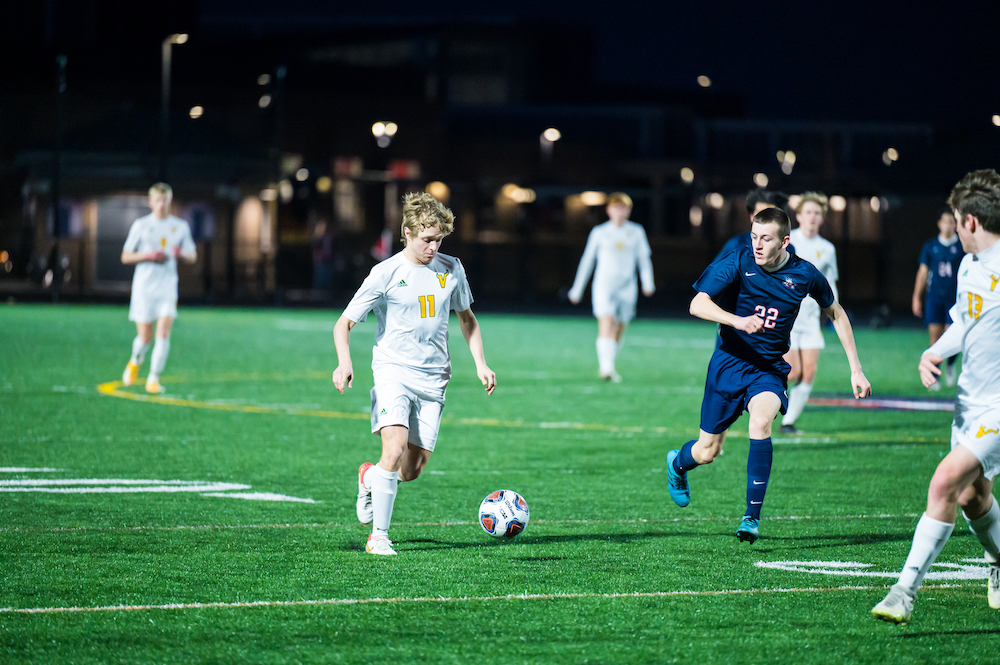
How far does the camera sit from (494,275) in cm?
4388

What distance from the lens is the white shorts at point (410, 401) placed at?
7207 millimetres

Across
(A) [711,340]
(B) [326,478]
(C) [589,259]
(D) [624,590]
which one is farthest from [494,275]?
(D) [624,590]

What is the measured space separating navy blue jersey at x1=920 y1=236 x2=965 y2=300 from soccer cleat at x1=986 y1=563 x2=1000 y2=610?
35.6ft

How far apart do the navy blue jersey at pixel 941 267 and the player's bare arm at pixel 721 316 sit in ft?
31.7

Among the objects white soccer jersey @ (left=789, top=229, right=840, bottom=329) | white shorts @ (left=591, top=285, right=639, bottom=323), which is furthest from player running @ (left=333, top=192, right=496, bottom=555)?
white shorts @ (left=591, top=285, right=639, bottom=323)

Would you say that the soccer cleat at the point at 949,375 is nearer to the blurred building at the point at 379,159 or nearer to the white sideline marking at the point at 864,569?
the white sideline marking at the point at 864,569

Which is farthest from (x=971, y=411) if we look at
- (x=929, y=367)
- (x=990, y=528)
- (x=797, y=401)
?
(x=797, y=401)

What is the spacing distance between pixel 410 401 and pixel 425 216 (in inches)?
38.6

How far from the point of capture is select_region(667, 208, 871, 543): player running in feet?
24.0

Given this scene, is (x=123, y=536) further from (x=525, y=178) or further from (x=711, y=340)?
(x=525, y=178)

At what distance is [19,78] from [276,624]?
157 ft

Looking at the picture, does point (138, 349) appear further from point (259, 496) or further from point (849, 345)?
point (849, 345)

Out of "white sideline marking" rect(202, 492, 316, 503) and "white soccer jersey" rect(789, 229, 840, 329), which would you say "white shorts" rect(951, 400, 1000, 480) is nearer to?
"white sideline marking" rect(202, 492, 316, 503)

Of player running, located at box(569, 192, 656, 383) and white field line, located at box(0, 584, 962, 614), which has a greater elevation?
player running, located at box(569, 192, 656, 383)
